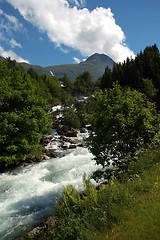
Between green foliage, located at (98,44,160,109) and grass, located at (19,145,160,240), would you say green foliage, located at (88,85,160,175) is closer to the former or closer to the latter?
grass, located at (19,145,160,240)

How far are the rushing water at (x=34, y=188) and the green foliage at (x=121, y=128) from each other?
447cm

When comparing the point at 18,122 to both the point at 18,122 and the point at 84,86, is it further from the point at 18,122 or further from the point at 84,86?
the point at 84,86

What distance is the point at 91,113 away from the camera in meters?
18.1

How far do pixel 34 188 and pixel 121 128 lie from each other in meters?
8.57

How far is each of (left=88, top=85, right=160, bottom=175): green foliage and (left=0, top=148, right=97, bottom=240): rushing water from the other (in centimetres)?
447

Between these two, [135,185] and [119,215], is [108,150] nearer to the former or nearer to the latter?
[135,185]

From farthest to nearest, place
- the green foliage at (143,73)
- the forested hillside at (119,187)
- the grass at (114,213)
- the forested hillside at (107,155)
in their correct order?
1. the green foliage at (143,73)
2. the forested hillside at (107,155)
3. the forested hillside at (119,187)
4. the grass at (114,213)

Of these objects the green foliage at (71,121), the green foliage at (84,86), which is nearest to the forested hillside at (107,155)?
the green foliage at (71,121)

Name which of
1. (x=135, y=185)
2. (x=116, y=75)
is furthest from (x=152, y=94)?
(x=135, y=185)

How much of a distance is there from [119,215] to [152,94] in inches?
2261

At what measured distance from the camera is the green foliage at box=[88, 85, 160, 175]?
16.3m

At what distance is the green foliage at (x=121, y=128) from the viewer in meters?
16.3

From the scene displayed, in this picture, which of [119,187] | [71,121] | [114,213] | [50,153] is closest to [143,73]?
[71,121]

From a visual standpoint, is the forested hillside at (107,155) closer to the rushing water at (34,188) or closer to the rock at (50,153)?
the rushing water at (34,188)
